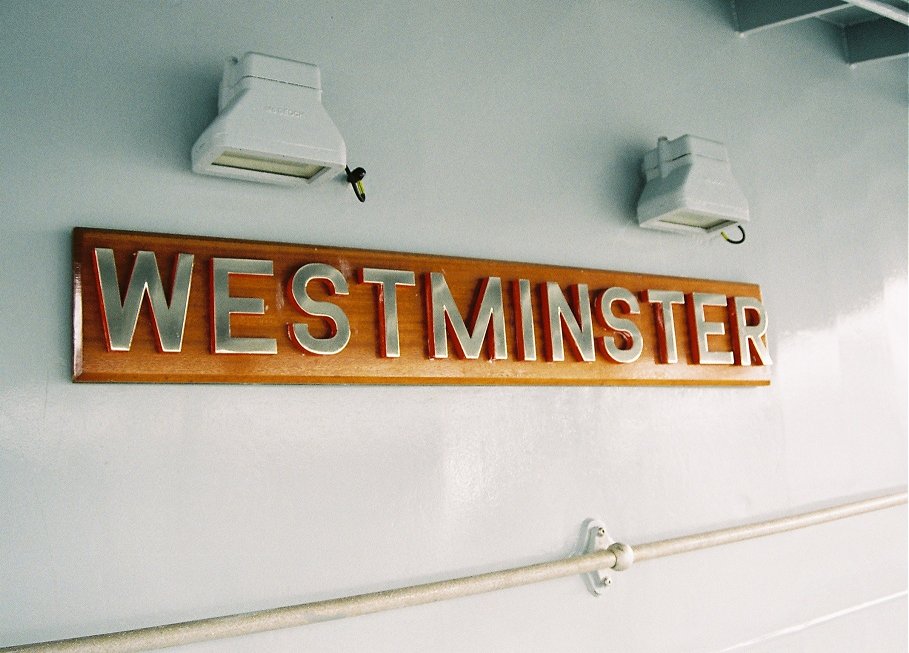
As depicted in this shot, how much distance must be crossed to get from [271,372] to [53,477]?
0.49 meters

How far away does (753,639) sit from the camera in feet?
8.80

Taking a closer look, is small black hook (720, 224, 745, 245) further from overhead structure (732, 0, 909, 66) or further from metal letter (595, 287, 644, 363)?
overhead structure (732, 0, 909, 66)

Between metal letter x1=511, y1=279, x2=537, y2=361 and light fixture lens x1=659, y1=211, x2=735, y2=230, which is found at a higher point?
light fixture lens x1=659, y1=211, x2=735, y2=230

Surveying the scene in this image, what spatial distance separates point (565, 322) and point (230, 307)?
0.97 meters

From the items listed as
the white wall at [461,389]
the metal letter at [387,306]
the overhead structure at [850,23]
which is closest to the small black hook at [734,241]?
the white wall at [461,389]

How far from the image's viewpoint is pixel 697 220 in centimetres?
264

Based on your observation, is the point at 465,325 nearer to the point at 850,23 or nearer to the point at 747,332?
the point at 747,332

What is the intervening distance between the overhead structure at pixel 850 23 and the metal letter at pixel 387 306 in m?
1.93

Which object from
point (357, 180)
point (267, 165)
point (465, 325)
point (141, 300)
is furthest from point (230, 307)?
point (465, 325)

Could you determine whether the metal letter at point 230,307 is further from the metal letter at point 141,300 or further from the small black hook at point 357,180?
the small black hook at point 357,180

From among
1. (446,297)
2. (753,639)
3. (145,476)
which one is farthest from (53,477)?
(753,639)

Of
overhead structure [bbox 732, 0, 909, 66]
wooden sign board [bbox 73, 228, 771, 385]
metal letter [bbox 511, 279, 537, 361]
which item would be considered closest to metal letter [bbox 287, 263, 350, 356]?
wooden sign board [bbox 73, 228, 771, 385]

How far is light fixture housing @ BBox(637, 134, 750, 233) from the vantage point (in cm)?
246

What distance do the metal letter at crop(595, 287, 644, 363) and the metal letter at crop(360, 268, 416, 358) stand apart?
0.69 m
